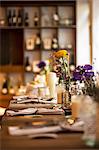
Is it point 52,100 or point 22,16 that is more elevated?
point 22,16

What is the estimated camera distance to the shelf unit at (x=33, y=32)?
340 inches

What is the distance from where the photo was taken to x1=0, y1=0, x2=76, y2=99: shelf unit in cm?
865

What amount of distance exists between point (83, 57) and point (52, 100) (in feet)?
17.2

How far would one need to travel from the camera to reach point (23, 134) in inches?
70.6

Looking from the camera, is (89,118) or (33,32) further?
(33,32)

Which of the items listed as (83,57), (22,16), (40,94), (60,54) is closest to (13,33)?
(22,16)

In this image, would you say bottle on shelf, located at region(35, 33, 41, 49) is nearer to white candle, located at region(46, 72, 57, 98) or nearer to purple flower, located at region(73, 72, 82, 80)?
white candle, located at region(46, 72, 57, 98)

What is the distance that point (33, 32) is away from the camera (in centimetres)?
877

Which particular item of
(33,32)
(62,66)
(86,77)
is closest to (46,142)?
(86,77)

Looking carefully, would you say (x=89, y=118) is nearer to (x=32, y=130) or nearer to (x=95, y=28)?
(x=32, y=130)

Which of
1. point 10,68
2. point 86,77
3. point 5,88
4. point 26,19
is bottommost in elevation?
point 5,88

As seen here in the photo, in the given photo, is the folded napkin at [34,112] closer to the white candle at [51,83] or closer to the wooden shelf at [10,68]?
the white candle at [51,83]

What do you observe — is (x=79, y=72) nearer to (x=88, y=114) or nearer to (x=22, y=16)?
(x=88, y=114)

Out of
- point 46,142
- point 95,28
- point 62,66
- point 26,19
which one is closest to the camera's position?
point 46,142
